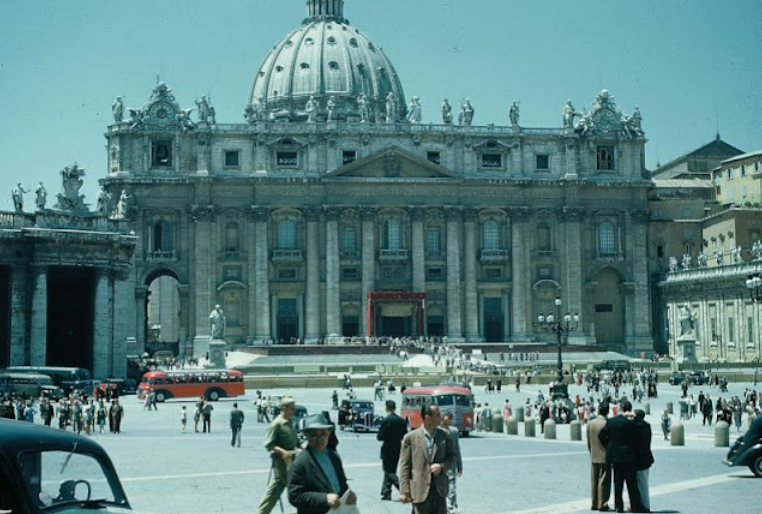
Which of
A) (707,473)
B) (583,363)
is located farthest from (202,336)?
(707,473)

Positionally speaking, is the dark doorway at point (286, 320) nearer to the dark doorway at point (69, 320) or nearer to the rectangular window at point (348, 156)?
the rectangular window at point (348, 156)

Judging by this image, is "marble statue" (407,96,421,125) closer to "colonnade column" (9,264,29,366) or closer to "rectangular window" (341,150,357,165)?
"rectangular window" (341,150,357,165)

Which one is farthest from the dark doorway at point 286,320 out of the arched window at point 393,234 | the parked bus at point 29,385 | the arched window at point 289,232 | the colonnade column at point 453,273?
the parked bus at point 29,385

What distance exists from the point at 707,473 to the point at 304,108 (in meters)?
102

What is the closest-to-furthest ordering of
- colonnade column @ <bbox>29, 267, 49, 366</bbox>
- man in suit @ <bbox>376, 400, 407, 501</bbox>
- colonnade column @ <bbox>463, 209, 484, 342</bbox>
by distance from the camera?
man in suit @ <bbox>376, 400, 407, 501</bbox>, colonnade column @ <bbox>29, 267, 49, 366</bbox>, colonnade column @ <bbox>463, 209, 484, 342</bbox>

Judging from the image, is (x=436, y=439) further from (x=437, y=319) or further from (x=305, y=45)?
(x=305, y=45)

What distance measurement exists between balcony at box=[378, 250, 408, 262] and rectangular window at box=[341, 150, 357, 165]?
7597 mm

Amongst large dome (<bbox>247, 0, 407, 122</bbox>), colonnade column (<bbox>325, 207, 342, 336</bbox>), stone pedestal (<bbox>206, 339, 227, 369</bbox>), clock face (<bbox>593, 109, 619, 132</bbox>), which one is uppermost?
large dome (<bbox>247, 0, 407, 122</bbox>)

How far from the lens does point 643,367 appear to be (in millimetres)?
73500

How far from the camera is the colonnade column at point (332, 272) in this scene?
92.2m

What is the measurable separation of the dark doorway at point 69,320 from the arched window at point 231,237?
31.8 meters

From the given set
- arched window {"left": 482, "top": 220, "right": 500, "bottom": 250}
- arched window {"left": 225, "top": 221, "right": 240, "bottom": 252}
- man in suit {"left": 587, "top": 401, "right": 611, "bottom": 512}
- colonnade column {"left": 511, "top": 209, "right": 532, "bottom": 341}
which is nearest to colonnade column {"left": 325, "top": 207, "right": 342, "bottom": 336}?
arched window {"left": 225, "top": 221, "right": 240, "bottom": 252}

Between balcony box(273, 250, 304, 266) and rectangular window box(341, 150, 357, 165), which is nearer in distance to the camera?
balcony box(273, 250, 304, 266)

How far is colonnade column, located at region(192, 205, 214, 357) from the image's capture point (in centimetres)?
9112
